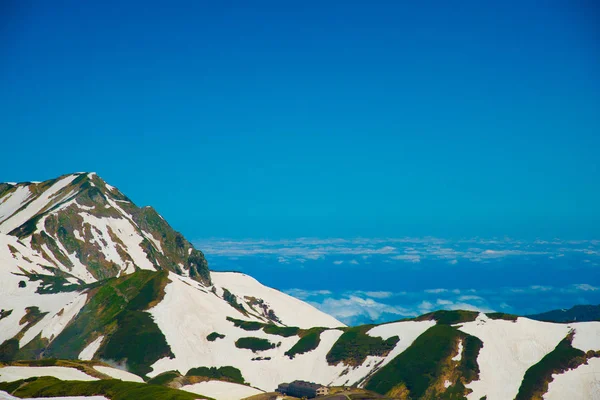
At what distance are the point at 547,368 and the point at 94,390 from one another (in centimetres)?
11008

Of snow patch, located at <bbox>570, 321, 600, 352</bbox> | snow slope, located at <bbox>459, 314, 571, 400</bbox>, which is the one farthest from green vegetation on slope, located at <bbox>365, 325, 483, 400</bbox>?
snow patch, located at <bbox>570, 321, 600, 352</bbox>

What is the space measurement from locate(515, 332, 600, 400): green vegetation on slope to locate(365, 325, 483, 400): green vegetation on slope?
41.8ft

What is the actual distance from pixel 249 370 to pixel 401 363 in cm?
4438

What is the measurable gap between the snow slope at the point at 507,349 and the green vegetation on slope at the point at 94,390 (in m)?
83.2

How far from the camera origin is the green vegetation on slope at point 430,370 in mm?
163250

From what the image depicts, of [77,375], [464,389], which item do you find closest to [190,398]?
[77,375]

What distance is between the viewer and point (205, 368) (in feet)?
618

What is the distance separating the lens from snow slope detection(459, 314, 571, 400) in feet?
529

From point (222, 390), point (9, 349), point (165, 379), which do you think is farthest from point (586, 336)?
point (9, 349)

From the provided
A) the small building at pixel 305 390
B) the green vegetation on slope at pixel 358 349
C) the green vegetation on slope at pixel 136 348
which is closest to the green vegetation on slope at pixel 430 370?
the green vegetation on slope at pixel 358 349

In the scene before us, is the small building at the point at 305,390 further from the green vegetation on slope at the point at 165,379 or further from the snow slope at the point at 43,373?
the snow slope at the point at 43,373

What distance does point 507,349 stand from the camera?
579 ft

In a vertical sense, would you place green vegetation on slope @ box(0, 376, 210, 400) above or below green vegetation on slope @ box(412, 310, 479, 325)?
below

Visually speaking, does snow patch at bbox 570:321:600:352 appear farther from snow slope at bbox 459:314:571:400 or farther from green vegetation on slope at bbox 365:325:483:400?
green vegetation on slope at bbox 365:325:483:400
